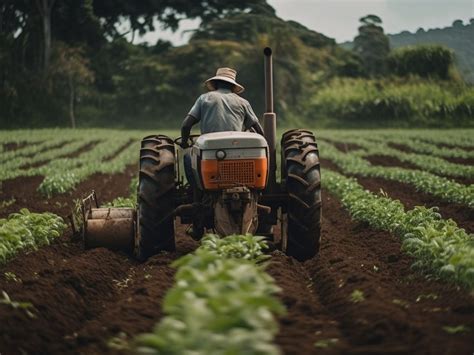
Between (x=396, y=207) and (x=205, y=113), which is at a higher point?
(x=205, y=113)

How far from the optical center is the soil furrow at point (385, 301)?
4.57m

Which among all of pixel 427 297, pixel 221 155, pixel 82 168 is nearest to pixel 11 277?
pixel 221 155

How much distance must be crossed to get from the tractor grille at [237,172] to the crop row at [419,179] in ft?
18.5

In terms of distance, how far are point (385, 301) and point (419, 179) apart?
10121mm

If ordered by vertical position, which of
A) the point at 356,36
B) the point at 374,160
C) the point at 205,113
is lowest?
the point at 374,160

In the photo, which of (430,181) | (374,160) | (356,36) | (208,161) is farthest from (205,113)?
(356,36)

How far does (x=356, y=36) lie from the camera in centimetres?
5784

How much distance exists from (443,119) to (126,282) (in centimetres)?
3438

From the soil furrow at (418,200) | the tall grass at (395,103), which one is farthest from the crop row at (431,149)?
the tall grass at (395,103)

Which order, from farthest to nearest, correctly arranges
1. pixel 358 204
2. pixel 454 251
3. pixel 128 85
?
pixel 128 85 < pixel 358 204 < pixel 454 251

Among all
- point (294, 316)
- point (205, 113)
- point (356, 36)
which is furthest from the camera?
point (356, 36)

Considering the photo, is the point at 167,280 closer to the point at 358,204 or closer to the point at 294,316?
the point at 294,316

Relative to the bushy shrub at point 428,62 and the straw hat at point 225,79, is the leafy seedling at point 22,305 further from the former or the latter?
the bushy shrub at point 428,62

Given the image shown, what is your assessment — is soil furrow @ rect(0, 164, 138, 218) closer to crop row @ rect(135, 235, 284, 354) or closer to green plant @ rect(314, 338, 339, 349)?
green plant @ rect(314, 338, 339, 349)
